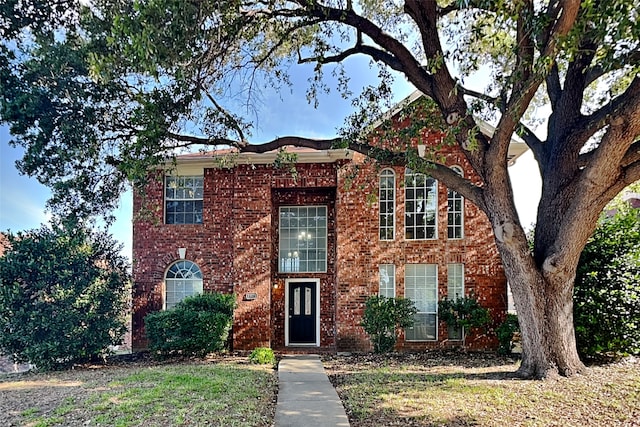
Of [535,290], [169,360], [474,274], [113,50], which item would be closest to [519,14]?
[535,290]

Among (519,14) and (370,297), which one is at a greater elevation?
(519,14)

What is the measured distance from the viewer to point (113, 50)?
584 centimetres

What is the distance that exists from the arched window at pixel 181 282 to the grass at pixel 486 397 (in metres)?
5.67

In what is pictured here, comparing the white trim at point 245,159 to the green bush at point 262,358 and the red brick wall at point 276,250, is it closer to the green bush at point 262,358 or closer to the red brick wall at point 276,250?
the red brick wall at point 276,250

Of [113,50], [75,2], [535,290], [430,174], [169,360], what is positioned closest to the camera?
[113,50]

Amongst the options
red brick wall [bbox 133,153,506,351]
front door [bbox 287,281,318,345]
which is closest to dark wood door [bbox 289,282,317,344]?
front door [bbox 287,281,318,345]

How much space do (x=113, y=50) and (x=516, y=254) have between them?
7.47m

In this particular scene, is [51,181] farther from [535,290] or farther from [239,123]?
[535,290]

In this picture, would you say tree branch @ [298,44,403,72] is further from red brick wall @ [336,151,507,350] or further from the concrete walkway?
the concrete walkway

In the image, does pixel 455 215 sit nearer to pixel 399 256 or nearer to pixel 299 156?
pixel 399 256

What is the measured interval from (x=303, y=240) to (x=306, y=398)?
6.47m

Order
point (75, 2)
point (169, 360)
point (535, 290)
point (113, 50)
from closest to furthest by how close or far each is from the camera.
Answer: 1. point (113, 50)
2. point (75, 2)
3. point (535, 290)
4. point (169, 360)

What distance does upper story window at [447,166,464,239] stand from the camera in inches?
468

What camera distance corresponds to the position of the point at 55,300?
31.6 ft
